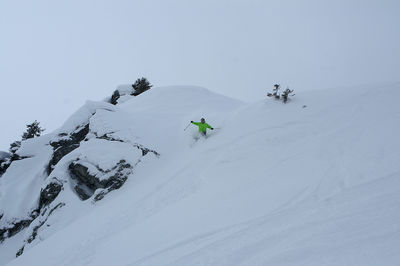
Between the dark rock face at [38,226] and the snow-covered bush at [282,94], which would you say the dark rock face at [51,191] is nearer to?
the dark rock face at [38,226]

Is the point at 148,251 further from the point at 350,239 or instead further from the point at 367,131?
the point at 367,131

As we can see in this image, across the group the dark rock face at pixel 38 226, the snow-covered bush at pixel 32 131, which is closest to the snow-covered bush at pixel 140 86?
the snow-covered bush at pixel 32 131

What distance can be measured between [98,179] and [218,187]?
247 inches

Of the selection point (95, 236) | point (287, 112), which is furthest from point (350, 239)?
point (287, 112)

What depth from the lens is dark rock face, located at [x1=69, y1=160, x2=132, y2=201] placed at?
11.2 metres

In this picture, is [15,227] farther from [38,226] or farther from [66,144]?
[66,144]

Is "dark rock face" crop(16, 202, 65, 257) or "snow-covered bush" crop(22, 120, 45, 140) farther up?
"snow-covered bush" crop(22, 120, 45, 140)

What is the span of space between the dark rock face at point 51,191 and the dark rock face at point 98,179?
798 mm

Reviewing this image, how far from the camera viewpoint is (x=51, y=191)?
1212 cm

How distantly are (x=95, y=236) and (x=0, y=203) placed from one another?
389 inches

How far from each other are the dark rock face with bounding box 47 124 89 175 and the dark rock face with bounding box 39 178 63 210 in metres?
2.37

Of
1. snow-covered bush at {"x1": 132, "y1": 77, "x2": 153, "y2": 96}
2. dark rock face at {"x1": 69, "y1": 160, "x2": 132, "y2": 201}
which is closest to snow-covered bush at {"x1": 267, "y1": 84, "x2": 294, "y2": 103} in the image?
dark rock face at {"x1": 69, "y1": 160, "x2": 132, "y2": 201}

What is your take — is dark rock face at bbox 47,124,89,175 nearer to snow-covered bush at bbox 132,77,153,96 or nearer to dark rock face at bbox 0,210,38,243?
dark rock face at bbox 0,210,38,243

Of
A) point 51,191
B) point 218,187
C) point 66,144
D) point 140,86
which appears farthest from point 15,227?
point 140,86
